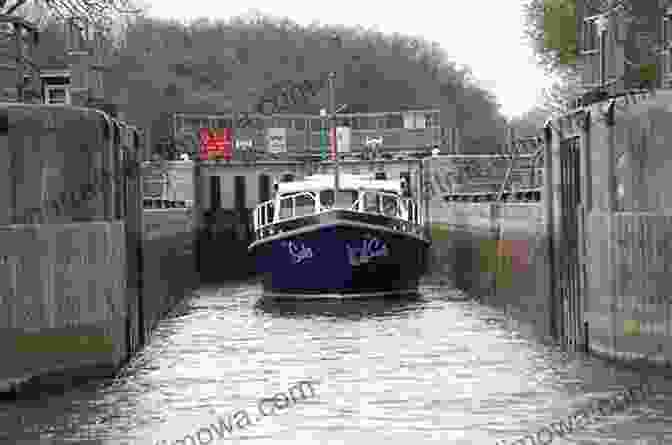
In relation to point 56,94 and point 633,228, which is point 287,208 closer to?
point 56,94

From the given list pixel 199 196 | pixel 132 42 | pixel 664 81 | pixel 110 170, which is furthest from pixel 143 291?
pixel 132 42

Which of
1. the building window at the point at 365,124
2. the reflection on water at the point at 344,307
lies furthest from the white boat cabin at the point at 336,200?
the building window at the point at 365,124

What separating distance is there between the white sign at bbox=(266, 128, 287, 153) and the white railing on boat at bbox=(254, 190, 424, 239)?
1958cm

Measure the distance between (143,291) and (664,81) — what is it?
10.1 meters

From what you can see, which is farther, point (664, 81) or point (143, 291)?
point (143, 291)

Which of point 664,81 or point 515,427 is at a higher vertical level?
point 664,81

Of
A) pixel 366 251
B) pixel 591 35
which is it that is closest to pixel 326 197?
pixel 366 251

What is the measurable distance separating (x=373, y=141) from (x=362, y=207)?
69.2 feet

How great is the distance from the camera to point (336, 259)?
1414 inches

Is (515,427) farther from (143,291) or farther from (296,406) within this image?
(143,291)

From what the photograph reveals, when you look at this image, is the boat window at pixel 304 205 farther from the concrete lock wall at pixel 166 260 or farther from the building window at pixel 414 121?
the building window at pixel 414 121

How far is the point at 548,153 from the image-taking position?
2472 centimetres

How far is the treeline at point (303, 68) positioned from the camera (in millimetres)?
128500

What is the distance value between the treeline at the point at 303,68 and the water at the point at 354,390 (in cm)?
8993
